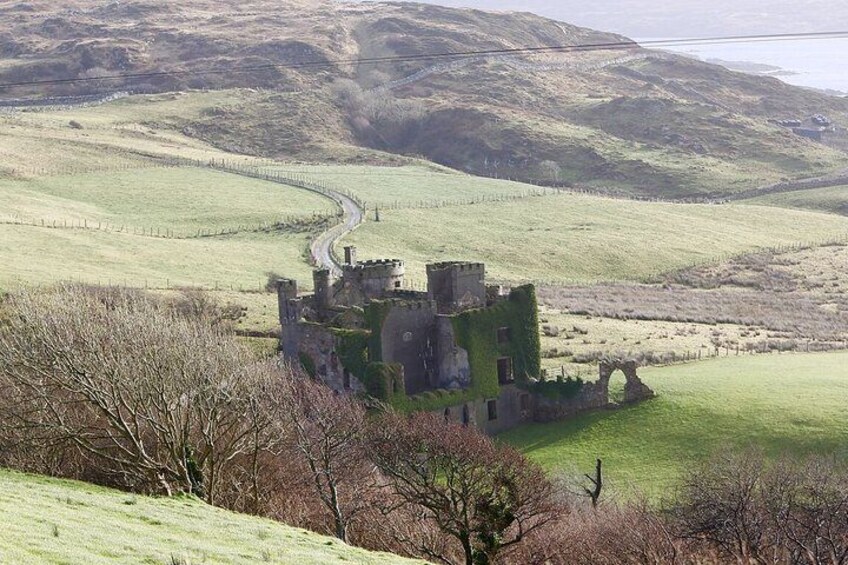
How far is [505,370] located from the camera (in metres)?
74.2

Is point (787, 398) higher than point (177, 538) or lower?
lower

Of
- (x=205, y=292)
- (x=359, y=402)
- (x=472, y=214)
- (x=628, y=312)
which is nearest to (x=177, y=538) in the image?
(x=359, y=402)

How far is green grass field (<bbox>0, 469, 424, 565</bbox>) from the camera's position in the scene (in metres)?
28.0

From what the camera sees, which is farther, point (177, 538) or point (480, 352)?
point (480, 352)

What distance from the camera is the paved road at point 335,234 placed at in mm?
122200

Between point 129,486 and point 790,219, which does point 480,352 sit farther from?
point 790,219

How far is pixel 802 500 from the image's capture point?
161 ft

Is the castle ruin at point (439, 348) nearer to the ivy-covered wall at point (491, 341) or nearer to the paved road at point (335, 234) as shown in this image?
the ivy-covered wall at point (491, 341)

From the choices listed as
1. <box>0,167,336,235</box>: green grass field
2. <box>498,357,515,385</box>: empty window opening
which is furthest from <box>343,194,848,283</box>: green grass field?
<box>498,357,515,385</box>: empty window opening

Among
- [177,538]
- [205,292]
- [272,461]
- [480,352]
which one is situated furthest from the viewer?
[205,292]

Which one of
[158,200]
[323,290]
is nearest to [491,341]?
[323,290]

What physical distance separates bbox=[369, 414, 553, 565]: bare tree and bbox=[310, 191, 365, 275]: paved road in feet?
172

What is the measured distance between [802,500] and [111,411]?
29.5 m

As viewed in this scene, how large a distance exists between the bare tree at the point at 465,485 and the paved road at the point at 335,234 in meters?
52.6
